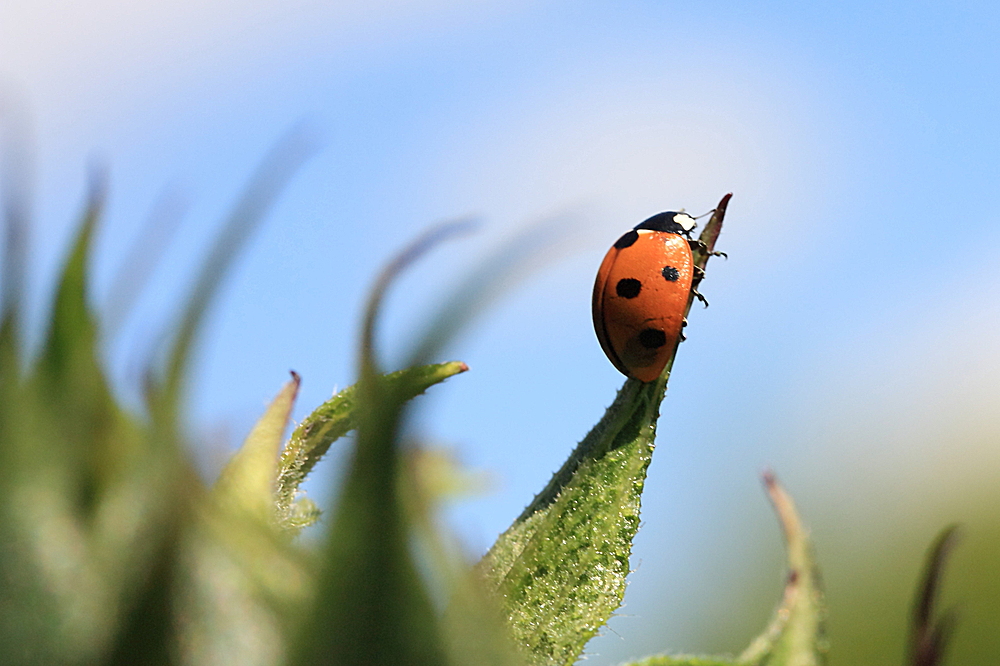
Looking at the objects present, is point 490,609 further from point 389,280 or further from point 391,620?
point 389,280

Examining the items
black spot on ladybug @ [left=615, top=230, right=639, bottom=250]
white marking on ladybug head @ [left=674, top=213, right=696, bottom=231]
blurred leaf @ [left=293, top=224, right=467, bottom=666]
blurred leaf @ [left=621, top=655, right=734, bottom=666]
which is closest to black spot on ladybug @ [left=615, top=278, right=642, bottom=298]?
black spot on ladybug @ [left=615, top=230, right=639, bottom=250]

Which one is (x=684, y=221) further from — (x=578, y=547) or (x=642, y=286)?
(x=578, y=547)

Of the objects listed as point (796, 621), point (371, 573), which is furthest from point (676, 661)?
point (371, 573)

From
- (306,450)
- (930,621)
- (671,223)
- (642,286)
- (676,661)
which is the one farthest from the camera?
(671,223)

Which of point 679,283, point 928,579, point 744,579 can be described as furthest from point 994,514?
point 928,579

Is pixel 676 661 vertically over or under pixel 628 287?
under

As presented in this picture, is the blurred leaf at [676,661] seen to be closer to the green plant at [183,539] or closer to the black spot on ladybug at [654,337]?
the green plant at [183,539]
